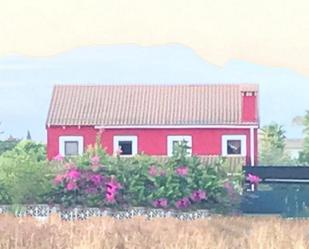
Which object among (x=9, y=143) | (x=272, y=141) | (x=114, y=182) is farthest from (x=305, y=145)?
(x=114, y=182)

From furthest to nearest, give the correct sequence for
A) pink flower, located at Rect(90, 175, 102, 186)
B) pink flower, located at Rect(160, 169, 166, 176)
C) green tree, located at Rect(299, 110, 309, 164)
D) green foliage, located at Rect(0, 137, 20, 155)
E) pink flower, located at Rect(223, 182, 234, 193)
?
green tree, located at Rect(299, 110, 309, 164)
green foliage, located at Rect(0, 137, 20, 155)
pink flower, located at Rect(223, 182, 234, 193)
pink flower, located at Rect(160, 169, 166, 176)
pink flower, located at Rect(90, 175, 102, 186)

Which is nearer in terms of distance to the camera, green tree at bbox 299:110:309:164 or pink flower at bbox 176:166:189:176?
pink flower at bbox 176:166:189:176

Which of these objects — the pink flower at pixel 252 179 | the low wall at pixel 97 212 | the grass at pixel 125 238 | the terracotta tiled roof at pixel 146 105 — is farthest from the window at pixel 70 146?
the grass at pixel 125 238

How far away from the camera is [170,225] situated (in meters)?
12.1

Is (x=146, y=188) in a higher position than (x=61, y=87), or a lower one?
lower

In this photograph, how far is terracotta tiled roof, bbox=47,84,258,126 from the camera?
115 feet

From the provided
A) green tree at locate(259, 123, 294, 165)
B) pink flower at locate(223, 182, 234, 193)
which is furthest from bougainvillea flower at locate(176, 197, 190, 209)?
green tree at locate(259, 123, 294, 165)

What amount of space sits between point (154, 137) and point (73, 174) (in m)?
16.3

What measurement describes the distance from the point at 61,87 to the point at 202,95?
5053 millimetres

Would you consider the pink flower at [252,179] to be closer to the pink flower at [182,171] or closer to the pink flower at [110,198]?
the pink flower at [182,171]

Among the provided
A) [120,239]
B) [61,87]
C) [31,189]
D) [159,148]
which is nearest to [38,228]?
[120,239]

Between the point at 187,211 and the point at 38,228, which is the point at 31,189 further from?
the point at 38,228

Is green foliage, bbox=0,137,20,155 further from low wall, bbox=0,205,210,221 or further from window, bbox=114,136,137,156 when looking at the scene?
low wall, bbox=0,205,210,221

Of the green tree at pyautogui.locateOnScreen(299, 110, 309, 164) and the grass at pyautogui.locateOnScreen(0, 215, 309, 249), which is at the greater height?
the green tree at pyautogui.locateOnScreen(299, 110, 309, 164)
